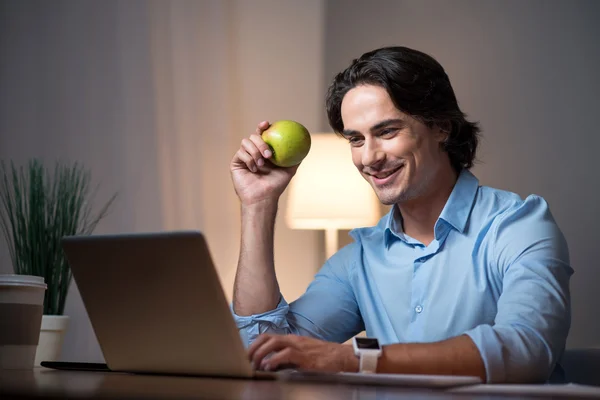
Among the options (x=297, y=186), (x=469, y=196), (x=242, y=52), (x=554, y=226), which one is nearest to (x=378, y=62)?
(x=469, y=196)

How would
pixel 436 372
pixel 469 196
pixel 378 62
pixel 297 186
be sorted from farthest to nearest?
pixel 297 186
pixel 378 62
pixel 469 196
pixel 436 372

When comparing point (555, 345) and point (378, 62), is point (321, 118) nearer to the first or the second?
point (378, 62)

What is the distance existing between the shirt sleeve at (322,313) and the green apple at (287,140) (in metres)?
0.35

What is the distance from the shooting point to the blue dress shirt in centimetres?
138

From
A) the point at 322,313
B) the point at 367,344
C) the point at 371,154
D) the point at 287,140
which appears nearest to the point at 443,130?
the point at 371,154

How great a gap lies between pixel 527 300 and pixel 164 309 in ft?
2.42

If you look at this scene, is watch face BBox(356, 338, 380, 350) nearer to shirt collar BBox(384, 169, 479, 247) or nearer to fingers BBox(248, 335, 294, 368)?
fingers BBox(248, 335, 294, 368)

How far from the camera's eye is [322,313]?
1927 mm

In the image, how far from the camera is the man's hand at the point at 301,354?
1180mm

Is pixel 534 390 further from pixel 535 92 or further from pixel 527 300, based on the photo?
pixel 535 92

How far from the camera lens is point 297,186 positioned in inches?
113

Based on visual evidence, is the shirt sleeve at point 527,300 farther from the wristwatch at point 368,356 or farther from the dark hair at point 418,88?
the dark hair at point 418,88

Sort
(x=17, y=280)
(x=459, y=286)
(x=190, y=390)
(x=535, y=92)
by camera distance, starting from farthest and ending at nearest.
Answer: (x=535, y=92) < (x=459, y=286) < (x=17, y=280) < (x=190, y=390)

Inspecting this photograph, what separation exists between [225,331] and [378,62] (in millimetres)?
1226
